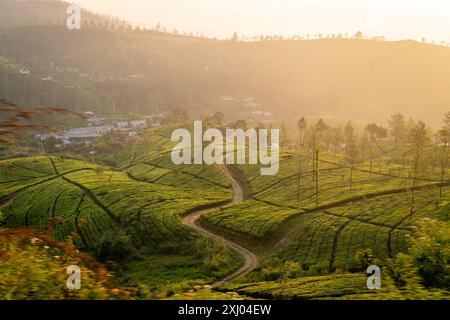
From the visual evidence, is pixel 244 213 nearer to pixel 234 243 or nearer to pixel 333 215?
pixel 234 243

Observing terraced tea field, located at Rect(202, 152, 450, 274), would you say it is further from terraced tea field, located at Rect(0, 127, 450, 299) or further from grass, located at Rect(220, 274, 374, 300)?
grass, located at Rect(220, 274, 374, 300)

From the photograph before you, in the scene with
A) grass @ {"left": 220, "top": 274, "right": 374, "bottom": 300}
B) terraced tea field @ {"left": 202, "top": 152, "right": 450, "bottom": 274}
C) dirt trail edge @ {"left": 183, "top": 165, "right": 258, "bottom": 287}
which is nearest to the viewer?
grass @ {"left": 220, "top": 274, "right": 374, "bottom": 300}

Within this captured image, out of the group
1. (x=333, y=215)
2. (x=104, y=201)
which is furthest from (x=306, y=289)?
(x=104, y=201)

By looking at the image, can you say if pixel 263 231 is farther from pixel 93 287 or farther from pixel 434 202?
pixel 93 287

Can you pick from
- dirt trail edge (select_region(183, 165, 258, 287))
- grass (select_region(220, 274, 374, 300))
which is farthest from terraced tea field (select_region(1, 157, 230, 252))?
grass (select_region(220, 274, 374, 300))

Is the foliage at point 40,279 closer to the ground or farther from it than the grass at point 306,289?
farther from it

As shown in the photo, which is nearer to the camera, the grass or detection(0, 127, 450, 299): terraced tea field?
the grass

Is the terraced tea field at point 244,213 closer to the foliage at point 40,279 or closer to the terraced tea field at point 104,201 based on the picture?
the terraced tea field at point 104,201

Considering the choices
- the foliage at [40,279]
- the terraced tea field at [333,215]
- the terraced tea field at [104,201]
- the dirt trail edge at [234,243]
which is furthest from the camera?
the terraced tea field at [104,201]

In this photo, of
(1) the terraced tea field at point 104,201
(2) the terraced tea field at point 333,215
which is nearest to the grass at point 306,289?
(2) the terraced tea field at point 333,215

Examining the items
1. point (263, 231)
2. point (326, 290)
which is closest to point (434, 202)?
point (263, 231)

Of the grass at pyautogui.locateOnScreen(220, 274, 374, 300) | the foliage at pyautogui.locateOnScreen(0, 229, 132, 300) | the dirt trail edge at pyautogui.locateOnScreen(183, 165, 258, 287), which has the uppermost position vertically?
the foliage at pyautogui.locateOnScreen(0, 229, 132, 300)
